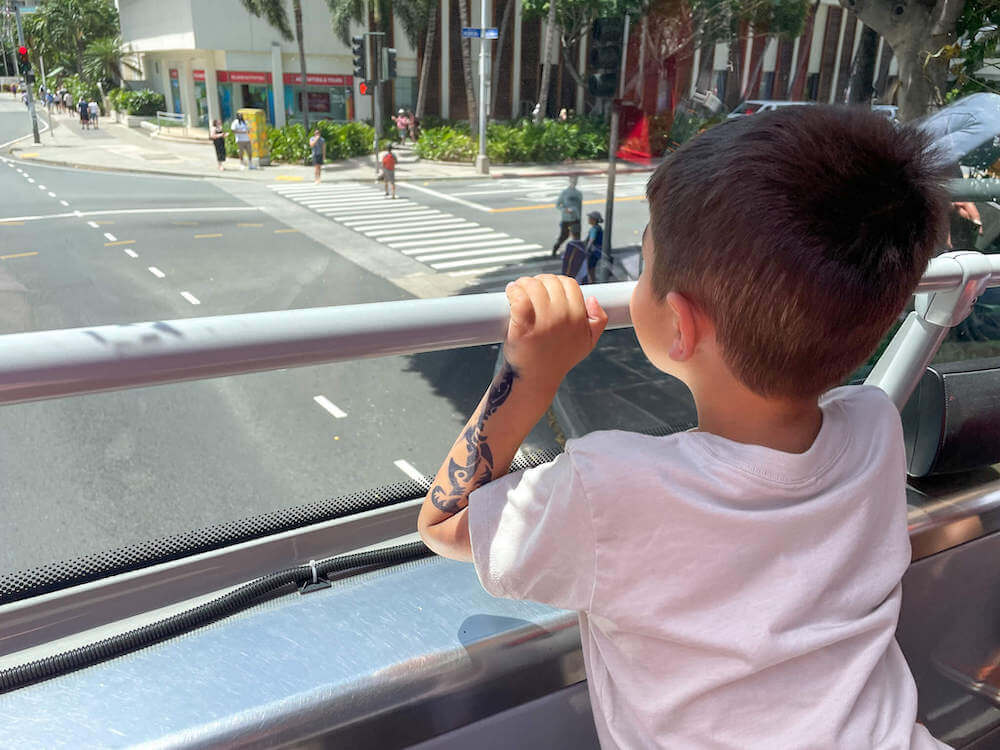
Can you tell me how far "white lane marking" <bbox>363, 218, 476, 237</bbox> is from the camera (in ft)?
38.6

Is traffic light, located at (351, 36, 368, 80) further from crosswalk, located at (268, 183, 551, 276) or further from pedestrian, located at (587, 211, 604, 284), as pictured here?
pedestrian, located at (587, 211, 604, 284)

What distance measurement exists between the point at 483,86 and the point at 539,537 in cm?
1055

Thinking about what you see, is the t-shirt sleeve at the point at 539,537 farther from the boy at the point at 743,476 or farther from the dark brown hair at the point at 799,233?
the dark brown hair at the point at 799,233

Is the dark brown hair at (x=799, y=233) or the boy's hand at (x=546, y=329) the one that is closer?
the dark brown hair at (x=799, y=233)

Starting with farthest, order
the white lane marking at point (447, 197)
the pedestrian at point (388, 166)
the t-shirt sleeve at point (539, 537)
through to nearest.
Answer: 1. the pedestrian at point (388, 166)
2. the white lane marking at point (447, 197)
3. the t-shirt sleeve at point (539, 537)

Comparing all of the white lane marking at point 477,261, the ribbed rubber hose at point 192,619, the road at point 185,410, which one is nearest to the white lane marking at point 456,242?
the white lane marking at point 477,261

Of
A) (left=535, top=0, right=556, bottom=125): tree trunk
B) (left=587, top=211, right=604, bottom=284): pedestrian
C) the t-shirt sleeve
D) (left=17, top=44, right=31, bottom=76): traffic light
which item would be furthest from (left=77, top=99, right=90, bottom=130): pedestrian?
the t-shirt sleeve

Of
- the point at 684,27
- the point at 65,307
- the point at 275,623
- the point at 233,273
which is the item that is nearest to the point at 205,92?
the point at 233,273

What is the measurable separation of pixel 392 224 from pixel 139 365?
12.3 metres

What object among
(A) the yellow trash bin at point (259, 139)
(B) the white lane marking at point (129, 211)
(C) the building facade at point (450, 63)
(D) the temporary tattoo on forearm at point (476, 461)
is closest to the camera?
(D) the temporary tattoo on forearm at point (476, 461)

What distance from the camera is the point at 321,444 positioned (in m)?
4.95

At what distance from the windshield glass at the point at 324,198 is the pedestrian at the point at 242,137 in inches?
2.6

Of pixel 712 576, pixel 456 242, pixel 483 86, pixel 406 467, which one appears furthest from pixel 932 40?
pixel 456 242

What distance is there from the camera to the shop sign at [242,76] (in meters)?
9.13
